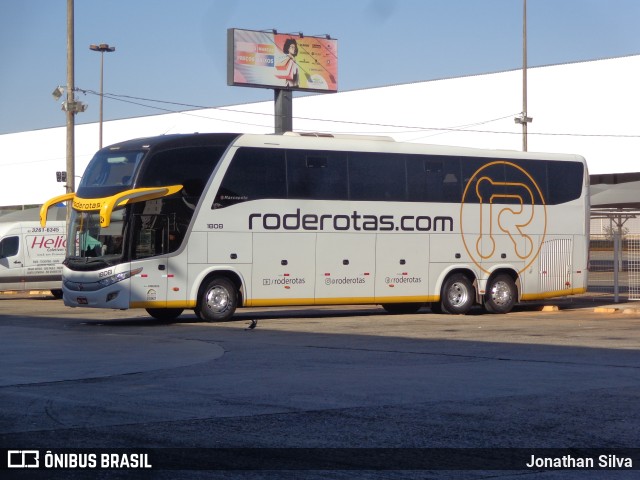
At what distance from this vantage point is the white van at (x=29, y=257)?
34.1 metres

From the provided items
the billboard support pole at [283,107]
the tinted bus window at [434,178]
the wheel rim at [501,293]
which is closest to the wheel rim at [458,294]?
the wheel rim at [501,293]

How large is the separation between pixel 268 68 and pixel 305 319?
26578mm

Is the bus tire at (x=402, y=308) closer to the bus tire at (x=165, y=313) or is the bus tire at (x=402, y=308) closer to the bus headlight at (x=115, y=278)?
the bus tire at (x=165, y=313)

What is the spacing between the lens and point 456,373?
43.5ft

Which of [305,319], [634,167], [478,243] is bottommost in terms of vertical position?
[305,319]

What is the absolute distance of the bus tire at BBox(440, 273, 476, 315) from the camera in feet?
86.4

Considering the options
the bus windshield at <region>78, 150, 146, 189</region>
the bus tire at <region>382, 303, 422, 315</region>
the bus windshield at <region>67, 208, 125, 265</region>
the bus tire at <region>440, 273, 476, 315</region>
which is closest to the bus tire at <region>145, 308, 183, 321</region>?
Answer: the bus windshield at <region>67, 208, 125, 265</region>

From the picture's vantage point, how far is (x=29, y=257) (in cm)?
3422

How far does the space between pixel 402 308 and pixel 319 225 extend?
4.20m

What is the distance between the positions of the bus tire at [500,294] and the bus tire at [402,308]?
174 centimetres

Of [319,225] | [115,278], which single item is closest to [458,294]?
[319,225]

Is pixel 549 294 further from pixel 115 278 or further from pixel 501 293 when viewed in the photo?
pixel 115 278

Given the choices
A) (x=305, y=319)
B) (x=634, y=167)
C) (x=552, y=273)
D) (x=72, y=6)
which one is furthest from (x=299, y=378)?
(x=634, y=167)

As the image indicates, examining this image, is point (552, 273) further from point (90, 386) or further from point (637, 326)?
point (90, 386)
